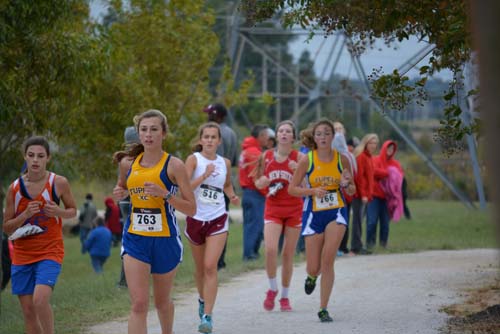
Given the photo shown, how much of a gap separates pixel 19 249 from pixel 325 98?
75.5ft

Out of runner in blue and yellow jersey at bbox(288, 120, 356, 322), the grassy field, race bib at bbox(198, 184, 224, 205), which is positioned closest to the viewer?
race bib at bbox(198, 184, 224, 205)

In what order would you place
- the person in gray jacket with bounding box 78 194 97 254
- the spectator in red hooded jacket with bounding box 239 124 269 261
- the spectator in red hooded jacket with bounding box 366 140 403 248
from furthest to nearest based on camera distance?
the person in gray jacket with bounding box 78 194 97 254 < the spectator in red hooded jacket with bounding box 366 140 403 248 < the spectator in red hooded jacket with bounding box 239 124 269 261

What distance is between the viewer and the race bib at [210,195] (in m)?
8.34

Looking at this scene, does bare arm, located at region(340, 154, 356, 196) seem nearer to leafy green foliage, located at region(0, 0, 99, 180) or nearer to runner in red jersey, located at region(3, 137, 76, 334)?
runner in red jersey, located at region(3, 137, 76, 334)

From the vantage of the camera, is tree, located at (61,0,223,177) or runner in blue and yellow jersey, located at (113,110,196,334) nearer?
runner in blue and yellow jersey, located at (113,110,196,334)

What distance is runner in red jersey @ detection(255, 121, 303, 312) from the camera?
9.33 metres

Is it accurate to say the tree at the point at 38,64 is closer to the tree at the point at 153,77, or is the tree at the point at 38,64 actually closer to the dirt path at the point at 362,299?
the dirt path at the point at 362,299

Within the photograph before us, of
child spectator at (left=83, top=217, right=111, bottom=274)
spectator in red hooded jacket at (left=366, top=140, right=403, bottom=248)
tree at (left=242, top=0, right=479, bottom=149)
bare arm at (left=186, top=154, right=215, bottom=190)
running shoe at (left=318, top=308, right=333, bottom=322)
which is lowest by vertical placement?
child spectator at (left=83, top=217, right=111, bottom=274)

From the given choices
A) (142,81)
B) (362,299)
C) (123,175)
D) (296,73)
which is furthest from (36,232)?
(296,73)

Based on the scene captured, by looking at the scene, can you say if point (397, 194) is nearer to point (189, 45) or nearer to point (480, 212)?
point (189, 45)

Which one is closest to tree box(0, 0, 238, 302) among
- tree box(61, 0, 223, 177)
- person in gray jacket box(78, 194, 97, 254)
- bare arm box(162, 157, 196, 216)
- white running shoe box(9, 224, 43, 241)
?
tree box(61, 0, 223, 177)

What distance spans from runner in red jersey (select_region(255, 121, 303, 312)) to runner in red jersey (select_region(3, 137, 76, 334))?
293 centimetres

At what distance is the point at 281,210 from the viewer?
31.4 feet

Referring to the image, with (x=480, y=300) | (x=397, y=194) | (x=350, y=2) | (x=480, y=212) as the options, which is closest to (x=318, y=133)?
(x=350, y=2)
